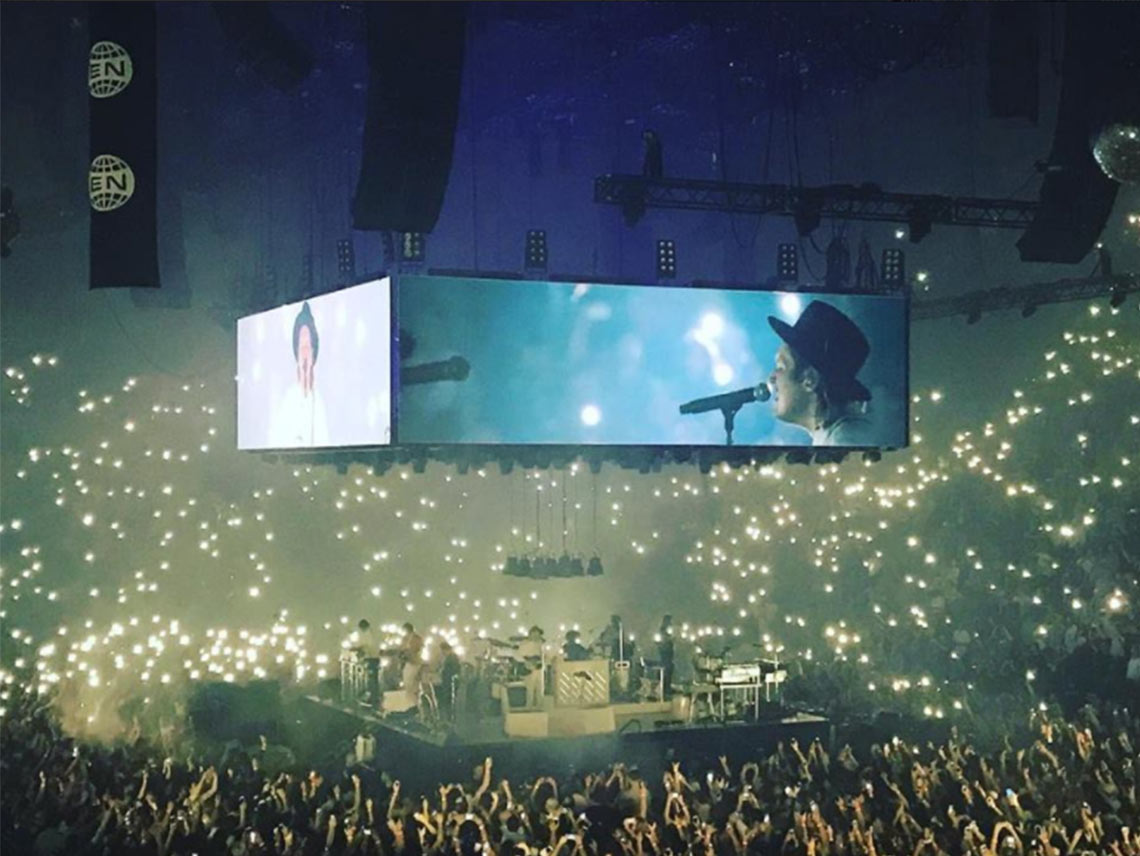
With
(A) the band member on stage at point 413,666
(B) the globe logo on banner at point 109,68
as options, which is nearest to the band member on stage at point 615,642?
(A) the band member on stage at point 413,666

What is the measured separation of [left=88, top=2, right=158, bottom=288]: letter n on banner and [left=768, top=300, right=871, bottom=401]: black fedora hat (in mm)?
5436

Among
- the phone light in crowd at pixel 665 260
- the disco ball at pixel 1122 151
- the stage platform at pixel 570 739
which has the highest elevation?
the disco ball at pixel 1122 151

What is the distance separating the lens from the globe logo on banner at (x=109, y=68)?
977cm

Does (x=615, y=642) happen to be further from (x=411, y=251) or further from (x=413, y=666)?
(x=411, y=251)

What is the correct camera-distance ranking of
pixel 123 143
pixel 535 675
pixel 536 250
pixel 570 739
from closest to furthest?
pixel 123 143 < pixel 536 250 < pixel 570 739 < pixel 535 675

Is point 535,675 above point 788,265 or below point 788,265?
below

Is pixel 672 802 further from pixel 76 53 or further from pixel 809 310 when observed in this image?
pixel 76 53

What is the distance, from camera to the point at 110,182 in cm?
1027

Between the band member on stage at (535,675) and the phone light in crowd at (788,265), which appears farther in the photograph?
the band member on stage at (535,675)

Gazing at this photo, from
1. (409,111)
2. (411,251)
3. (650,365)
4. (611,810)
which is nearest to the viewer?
(611,810)

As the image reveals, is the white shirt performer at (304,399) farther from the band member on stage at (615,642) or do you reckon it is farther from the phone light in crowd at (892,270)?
the phone light in crowd at (892,270)

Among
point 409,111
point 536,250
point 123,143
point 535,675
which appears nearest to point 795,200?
point 536,250

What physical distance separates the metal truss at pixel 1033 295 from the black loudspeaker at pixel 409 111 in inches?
258

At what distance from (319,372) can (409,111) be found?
4.37m
